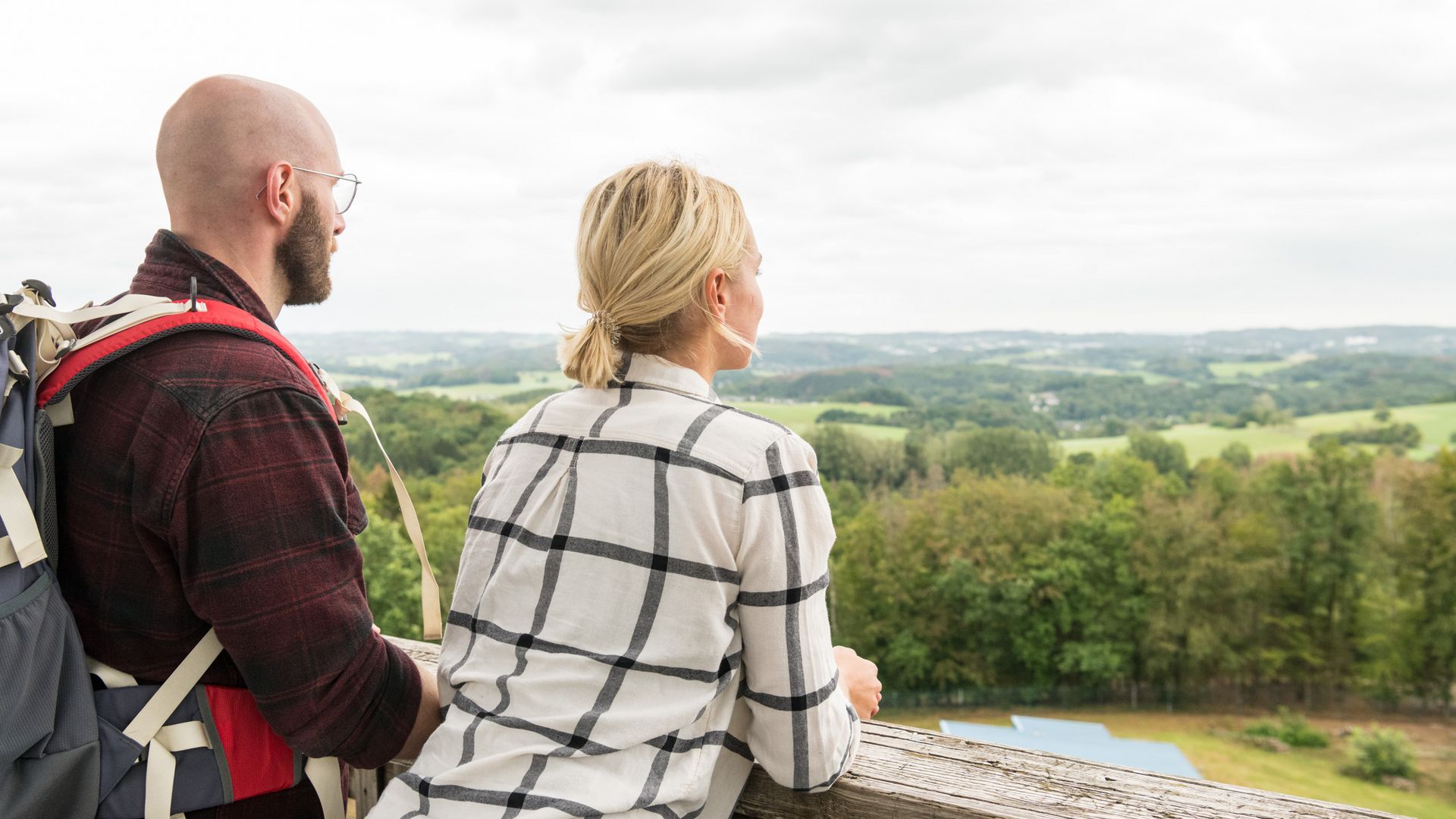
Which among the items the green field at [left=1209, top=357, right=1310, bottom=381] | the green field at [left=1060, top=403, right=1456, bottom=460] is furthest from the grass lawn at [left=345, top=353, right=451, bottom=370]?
the green field at [left=1209, top=357, right=1310, bottom=381]

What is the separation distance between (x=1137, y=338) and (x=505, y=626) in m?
78.3

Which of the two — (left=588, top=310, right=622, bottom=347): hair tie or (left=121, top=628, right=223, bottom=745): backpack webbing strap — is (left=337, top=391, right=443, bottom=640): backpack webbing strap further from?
(left=588, top=310, right=622, bottom=347): hair tie

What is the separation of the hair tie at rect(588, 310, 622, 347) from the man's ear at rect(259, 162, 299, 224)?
54cm

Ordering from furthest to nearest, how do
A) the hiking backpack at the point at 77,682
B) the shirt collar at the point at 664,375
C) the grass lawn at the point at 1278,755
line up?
the grass lawn at the point at 1278,755, the shirt collar at the point at 664,375, the hiking backpack at the point at 77,682

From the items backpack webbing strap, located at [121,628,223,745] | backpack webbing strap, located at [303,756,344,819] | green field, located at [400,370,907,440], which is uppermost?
backpack webbing strap, located at [121,628,223,745]

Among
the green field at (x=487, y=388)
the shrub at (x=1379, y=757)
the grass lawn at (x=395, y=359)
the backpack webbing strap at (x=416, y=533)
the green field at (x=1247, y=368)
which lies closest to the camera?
the backpack webbing strap at (x=416, y=533)

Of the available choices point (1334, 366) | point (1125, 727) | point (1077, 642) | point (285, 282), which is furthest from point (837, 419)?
point (1334, 366)

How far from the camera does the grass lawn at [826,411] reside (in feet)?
114

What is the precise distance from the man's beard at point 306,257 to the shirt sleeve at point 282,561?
1.14ft

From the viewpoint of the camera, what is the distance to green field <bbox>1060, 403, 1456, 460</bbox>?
40250 millimetres

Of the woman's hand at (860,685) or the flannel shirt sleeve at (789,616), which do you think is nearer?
the flannel shirt sleeve at (789,616)

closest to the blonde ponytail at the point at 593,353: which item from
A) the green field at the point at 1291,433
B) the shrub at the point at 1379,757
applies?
the shrub at the point at 1379,757

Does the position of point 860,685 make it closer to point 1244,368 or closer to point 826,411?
point 826,411

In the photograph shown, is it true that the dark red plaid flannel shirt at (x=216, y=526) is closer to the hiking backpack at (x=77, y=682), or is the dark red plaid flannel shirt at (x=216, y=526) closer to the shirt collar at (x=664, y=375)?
the hiking backpack at (x=77, y=682)
